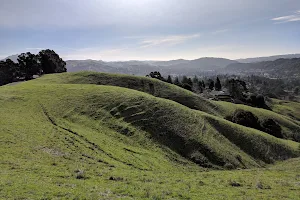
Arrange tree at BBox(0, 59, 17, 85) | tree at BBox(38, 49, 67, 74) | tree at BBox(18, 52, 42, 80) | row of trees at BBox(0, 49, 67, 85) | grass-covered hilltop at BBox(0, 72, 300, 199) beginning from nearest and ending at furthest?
grass-covered hilltop at BBox(0, 72, 300, 199), tree at BBox(0, 59, 17, 85), row of trees at BBox(0, 49, 67, 85), tree at BBox(38, 49, 67, 74), tree at BBox(18, 52, 42, 80)

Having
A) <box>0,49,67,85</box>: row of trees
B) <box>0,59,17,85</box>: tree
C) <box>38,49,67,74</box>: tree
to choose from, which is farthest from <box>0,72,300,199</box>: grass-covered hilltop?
<box>0,59,17,85</box>: tree

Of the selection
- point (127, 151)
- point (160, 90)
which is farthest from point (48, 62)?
point (127, 151)

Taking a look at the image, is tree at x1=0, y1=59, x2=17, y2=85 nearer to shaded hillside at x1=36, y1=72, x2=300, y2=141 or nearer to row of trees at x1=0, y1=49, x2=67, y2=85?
row of trees at x1=0, y1=49, x2=67, y2=85

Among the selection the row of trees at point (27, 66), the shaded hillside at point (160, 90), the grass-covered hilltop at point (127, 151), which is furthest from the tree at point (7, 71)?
the grass-covered hilltop at point (127, 151)

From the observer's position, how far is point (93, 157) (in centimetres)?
2873

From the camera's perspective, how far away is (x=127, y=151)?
3434cm

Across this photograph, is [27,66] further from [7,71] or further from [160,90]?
[160,90]

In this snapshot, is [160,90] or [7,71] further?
[7,71]

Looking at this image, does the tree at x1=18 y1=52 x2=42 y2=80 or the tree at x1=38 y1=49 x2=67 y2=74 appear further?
the tree at x1=18 y1=52 x2=42 y2=80

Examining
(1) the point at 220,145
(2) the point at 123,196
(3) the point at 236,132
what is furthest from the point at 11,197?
(3) the point at 236,132

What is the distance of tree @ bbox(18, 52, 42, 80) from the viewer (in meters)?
116

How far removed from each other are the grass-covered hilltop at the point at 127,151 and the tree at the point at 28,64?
219 ft

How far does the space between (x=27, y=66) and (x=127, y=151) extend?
10324 cm

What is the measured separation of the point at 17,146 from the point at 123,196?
708 inches
